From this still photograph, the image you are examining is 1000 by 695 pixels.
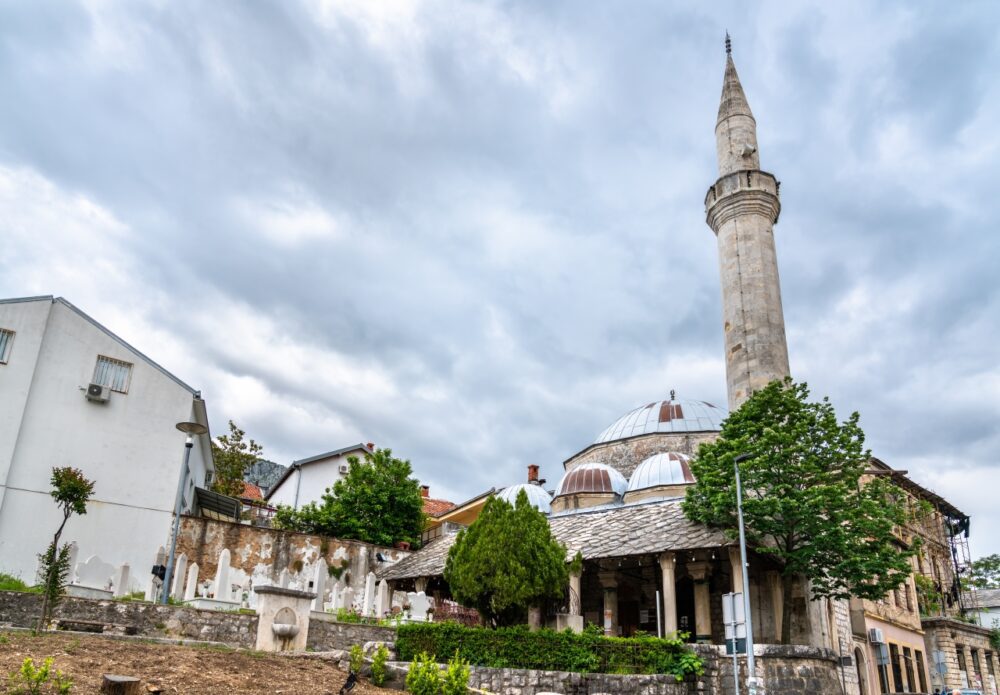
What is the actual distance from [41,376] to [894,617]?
31633 mm

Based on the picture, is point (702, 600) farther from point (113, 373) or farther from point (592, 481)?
point (113, 373)

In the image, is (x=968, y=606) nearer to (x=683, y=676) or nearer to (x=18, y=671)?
(x=683, y=676)

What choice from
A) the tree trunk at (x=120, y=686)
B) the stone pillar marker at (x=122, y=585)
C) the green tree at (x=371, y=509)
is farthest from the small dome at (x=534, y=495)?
the tree trunk at (x=120, y=686)

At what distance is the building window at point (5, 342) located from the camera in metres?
20.7

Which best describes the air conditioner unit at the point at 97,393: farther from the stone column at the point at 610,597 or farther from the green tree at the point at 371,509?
the stone column at the point at 610,597

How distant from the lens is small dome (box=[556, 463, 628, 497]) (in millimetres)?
28922

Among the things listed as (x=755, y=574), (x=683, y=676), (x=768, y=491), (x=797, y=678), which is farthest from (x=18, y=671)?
(x=755, y=574)

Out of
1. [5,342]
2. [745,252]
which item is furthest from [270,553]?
[745,252]

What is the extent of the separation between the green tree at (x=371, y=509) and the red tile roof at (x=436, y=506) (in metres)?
12.3

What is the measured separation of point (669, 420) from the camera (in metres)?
32.8

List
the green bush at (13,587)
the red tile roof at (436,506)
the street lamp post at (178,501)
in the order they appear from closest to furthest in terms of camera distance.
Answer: the green bush at (13,587) → the street lamp post at (178,501) → the red tile roof at (436,506)

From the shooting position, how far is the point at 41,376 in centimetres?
2108

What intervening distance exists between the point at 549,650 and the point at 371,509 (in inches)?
615

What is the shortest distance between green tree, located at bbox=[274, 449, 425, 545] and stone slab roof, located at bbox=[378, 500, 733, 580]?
101 inches
